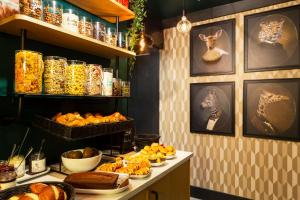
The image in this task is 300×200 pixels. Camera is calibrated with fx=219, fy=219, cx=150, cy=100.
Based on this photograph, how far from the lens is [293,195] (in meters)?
2.29

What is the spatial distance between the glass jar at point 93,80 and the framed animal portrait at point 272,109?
70.8 inches

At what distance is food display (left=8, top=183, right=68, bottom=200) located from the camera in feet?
2.68

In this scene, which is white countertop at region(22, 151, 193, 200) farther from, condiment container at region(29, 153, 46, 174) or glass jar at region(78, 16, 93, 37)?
glass jar at region(78, 16, 93, 37)

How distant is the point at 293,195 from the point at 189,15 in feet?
Result: 7.89

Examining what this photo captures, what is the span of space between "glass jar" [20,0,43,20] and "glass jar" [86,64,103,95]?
1.34 feet

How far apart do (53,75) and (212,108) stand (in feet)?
6.86

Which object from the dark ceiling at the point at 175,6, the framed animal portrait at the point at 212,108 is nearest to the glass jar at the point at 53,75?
the dark ceiling at the point at 175,6

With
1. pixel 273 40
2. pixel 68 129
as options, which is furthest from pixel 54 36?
pixel 273 40

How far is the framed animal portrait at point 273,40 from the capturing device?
7.45 feet

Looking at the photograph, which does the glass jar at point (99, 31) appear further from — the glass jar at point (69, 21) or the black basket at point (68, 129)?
the black basket at point (68, 129)

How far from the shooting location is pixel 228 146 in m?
2.69

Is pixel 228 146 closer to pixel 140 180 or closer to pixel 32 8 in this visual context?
pixel 140 180

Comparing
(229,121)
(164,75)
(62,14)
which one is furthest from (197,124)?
(62,14)

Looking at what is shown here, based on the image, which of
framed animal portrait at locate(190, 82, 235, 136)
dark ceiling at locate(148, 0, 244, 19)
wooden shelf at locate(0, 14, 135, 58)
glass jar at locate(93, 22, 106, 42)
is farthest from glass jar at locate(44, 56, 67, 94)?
framed animal portrait at locate(190, 82, 235, 136)
